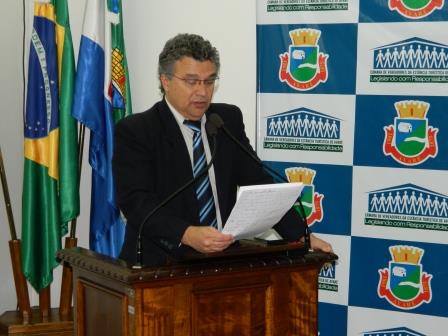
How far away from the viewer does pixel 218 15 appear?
13.4ft

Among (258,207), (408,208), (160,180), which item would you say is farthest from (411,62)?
(258,207)

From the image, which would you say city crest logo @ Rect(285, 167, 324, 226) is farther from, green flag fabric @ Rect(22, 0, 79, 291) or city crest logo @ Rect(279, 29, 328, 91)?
green flag fabric @ Rect(22, 0, 79, 291)

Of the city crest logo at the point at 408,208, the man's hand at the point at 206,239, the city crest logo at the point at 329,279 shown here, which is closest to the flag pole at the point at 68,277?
the city crest logo at the point at 329,279

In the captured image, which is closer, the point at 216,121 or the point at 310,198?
the point at 216,121

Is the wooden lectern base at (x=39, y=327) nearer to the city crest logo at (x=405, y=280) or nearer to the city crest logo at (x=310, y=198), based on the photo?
the city crest logo at (x=310, y=198)

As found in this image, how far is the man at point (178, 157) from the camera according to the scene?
2.41 meters

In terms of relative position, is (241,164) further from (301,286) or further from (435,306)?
(435,306)

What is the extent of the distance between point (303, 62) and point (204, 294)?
1829mm

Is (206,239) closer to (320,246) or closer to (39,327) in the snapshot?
(320,246)

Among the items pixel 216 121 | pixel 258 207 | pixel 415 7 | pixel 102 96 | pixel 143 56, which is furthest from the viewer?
pixel 143 56

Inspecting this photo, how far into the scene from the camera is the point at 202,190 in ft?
8.24

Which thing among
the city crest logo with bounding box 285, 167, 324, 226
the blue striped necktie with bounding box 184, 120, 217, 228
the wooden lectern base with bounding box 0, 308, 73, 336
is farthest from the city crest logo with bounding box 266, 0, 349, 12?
the wooden lectern base with bounding box 0, 308, 73, 336

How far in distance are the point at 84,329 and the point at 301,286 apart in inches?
27.9

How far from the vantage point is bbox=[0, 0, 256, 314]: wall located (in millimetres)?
4035
